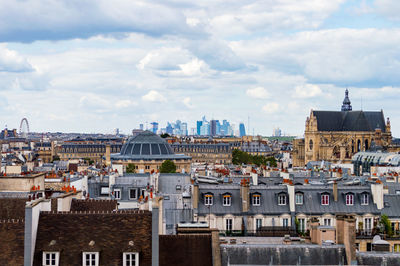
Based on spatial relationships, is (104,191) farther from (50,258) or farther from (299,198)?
(50,258)

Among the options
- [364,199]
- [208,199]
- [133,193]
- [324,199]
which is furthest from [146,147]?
[364,199]

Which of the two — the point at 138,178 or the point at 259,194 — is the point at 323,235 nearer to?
the point at 259,194

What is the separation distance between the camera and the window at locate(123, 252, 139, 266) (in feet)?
102

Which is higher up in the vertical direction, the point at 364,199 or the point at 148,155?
the point at 148,155

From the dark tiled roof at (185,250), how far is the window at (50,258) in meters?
4.30

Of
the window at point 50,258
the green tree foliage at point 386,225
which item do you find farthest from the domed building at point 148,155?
the window at point 50,258

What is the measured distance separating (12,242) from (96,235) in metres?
3.42

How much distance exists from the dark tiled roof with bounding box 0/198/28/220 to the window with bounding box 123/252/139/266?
8623 mm

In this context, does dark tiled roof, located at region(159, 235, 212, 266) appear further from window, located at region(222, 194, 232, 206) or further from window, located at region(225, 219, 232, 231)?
window, located at region(222, 194, 232, 206)

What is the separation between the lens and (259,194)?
2260 inches

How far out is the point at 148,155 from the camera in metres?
189

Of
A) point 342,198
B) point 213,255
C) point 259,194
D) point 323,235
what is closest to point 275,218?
point 259,194

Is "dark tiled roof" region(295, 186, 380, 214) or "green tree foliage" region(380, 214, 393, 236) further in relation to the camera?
"dark tiled roof" region(295, 186, 380, 214)

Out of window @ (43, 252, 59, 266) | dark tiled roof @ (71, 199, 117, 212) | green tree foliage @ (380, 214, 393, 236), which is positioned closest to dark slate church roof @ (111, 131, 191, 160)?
green tree foliage @ (380, 214, 393, 236)
